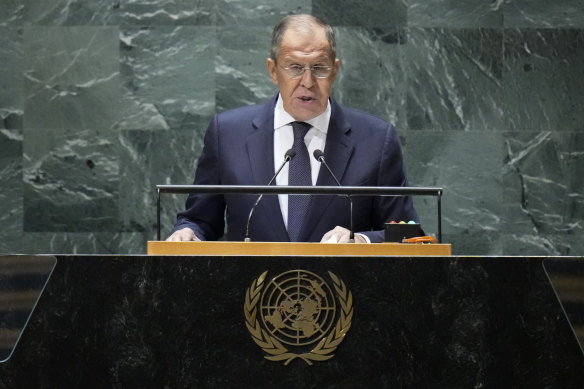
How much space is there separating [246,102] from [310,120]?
5.68 feet

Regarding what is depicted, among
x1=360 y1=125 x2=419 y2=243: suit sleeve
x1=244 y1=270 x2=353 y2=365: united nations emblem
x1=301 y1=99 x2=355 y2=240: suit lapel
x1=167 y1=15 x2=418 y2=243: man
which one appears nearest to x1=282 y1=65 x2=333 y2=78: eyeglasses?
x1=167 y1=15 x2=418 y2=243: man


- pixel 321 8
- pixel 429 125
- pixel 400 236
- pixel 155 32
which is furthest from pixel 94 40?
pixel 400 236

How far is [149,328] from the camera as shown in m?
2.63

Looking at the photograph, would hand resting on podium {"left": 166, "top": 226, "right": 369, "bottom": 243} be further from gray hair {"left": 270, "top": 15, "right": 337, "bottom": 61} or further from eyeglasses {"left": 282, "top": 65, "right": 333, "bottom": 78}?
gray hair {"left": 270, "top": 15, "right": 337, "bottom": 61}

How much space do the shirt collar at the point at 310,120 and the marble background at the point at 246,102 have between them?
1605 mm

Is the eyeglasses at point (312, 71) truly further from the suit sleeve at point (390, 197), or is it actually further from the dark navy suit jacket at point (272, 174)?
the suit sleeve at point (390, 197)

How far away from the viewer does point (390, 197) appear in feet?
13.3

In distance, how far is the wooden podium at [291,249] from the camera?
110 inches

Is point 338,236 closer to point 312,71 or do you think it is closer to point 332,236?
point 332,236

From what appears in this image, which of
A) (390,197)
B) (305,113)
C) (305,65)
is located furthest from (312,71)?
(390,197)

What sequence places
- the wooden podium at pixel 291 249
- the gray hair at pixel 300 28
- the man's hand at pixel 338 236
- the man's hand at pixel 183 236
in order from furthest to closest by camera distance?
1. the gray hair at pixel 300 28
2. the man's hand at pixel 183 236
3. the man's hand at pixel 338 236
4. the wooden podium at pixel 291 249

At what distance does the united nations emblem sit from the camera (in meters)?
2.64

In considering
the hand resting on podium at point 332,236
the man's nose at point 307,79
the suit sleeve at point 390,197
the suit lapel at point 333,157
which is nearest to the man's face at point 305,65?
the man's nose at point 307,79

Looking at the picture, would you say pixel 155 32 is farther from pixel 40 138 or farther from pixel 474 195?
pixel 474 195
